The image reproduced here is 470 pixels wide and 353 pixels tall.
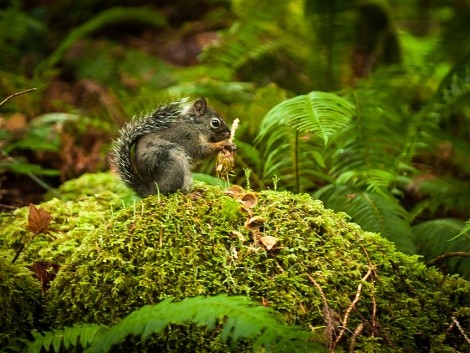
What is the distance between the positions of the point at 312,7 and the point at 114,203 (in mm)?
3066

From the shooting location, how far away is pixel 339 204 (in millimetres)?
4312

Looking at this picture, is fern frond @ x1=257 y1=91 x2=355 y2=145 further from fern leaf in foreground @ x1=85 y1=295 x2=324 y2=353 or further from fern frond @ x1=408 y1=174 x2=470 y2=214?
fern leaf in foreground @ x1=85 y1=295 x2=324 y2=353

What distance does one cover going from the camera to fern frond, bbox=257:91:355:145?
3925 millimetres

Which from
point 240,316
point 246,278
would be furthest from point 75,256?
point 240,316

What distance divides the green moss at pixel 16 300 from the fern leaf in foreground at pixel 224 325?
2.27ft

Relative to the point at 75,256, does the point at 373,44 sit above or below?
above

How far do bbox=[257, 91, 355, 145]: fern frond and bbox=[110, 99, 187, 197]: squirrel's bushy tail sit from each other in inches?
27.6

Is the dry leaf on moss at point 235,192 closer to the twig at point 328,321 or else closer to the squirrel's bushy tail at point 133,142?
the squirrel's bushy tail at point 133,142

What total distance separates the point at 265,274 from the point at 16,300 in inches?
54.6

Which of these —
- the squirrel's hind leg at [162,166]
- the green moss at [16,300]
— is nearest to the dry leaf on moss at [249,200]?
the squirrel's hind leg at [162,166]

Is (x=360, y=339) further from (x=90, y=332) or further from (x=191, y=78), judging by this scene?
(x=191, y=78)

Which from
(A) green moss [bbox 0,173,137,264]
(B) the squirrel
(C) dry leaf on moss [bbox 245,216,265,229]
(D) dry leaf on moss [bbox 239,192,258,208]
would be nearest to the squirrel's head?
(B) the squirrel

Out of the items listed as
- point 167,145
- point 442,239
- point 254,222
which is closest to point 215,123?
point 167,145

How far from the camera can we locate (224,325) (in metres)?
2.64
